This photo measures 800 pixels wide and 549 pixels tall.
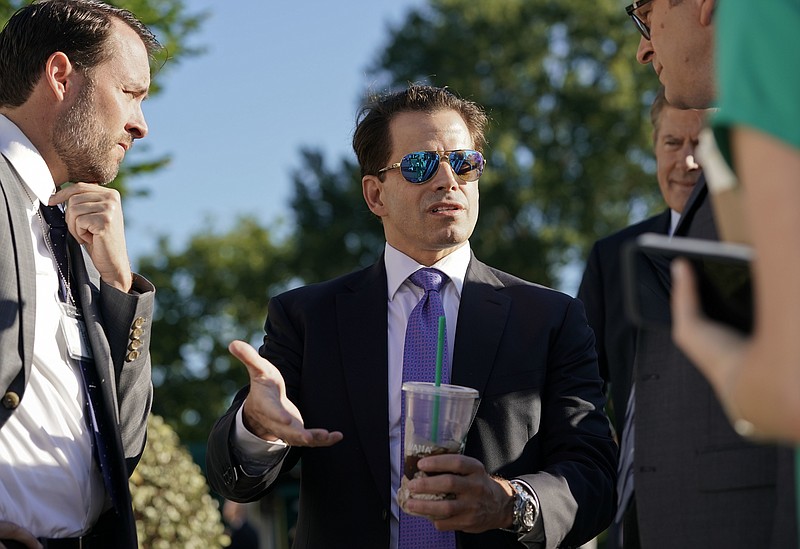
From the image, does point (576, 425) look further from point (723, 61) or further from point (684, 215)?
point (723, 61)

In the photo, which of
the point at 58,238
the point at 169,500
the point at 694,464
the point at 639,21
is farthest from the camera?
the point at 169,500

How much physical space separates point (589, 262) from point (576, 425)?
1951 mm

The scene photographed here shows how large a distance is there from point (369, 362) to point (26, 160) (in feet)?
4.89

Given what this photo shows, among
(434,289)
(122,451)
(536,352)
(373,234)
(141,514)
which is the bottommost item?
(141,514)

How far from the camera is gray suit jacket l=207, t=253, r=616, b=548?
3.73m

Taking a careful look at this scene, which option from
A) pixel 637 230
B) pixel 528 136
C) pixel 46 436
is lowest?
pixel 46 436

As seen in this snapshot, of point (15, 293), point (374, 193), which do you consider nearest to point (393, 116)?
point (374, 193)

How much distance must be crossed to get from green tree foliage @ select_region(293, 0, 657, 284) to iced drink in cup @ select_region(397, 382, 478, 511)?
81.7 ft

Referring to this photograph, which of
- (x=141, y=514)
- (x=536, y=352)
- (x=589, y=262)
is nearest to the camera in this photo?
(x=536, y=352)

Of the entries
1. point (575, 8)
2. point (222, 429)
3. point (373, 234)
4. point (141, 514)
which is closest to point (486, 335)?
point (222, 429)

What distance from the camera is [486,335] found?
398cm

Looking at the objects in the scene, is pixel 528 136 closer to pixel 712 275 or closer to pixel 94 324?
pixel 94 324

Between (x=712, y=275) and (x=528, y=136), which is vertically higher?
(x=528, y=136)

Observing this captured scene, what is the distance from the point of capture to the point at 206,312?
4534 cm
